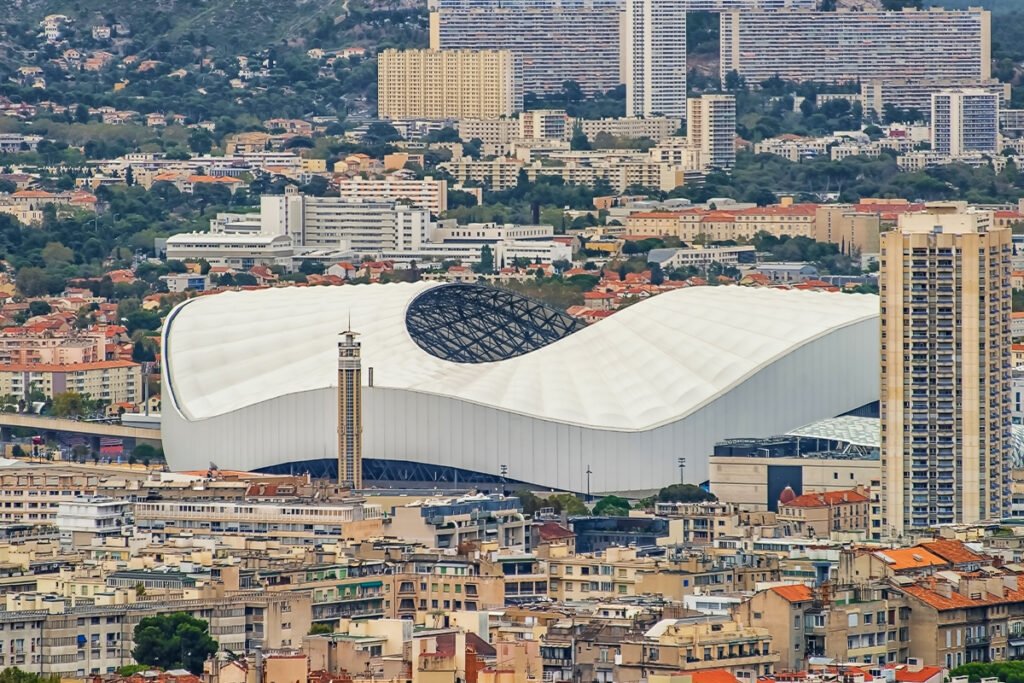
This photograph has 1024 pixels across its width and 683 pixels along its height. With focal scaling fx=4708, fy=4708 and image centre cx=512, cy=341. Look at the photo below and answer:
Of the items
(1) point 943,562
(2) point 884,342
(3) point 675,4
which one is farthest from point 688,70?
(1) point 943,562

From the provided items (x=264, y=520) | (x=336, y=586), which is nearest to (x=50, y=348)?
(x=264, y=520)

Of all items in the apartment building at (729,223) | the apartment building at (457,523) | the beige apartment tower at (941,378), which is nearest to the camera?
the apartment building at (457,523)

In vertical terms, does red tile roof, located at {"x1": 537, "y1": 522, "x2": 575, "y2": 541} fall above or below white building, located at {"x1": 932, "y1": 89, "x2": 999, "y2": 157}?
below

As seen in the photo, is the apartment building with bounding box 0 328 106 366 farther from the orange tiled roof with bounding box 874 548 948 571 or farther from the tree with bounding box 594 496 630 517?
the orange tiled roof with bounding box 874 548 948 571

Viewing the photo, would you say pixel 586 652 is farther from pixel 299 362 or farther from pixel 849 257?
pixel 849 257

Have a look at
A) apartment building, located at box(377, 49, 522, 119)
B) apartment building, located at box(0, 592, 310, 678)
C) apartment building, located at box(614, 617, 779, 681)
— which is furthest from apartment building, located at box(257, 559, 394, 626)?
apartment building, located at box(377, 49, 522, 119)

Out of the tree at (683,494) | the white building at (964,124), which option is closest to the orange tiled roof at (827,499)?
the tree at (683,494)

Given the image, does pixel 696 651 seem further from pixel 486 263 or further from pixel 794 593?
pixel 486 263

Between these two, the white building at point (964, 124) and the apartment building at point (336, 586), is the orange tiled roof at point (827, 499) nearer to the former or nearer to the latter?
the apartment building at point (336, 586)
